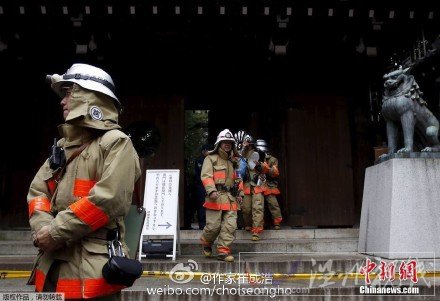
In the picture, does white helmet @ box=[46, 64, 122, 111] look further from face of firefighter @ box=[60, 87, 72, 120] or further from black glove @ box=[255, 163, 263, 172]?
black glove @ box=[255, 163, 263, 172]

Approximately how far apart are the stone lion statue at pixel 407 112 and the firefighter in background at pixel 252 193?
2.58 meters

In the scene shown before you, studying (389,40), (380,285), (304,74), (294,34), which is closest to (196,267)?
(380,285)

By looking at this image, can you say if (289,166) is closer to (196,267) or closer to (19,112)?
(196,267)

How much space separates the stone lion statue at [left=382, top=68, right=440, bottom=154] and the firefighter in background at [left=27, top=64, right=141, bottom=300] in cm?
524

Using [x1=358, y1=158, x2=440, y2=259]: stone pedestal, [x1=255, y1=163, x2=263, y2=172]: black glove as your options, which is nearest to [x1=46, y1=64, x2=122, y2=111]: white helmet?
[x1=358, y1=158, x2=440, y2=259]: stone pedestal

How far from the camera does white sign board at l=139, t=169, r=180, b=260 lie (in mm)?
6492

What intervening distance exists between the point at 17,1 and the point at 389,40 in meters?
8.00

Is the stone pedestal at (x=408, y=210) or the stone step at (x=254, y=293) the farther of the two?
the stone pedestal at (x=408, y=210)

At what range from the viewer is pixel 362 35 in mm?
8602

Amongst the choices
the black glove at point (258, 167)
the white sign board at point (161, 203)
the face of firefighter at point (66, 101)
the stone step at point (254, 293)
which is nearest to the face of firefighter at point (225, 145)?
the white sign board at point (161, 203)

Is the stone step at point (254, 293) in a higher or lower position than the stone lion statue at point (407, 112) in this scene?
lower

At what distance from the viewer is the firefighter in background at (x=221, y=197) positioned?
5.97 m

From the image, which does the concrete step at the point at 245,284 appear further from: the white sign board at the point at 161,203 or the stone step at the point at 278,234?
the stone step at the point at 278,234

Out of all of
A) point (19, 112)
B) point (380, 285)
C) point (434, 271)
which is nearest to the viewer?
point (380, 285)
